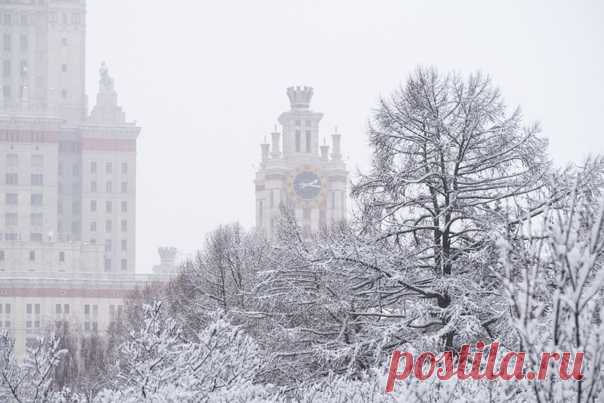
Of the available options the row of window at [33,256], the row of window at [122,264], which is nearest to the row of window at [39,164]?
the row of window at [122,264]

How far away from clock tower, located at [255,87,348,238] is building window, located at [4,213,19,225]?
116 feet

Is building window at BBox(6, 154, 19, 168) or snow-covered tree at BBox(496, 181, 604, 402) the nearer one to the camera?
snow-covered tree at BBox(496, 181, 604, 402)

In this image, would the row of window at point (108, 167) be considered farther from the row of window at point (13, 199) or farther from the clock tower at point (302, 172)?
the clock tower at point (302, 172)

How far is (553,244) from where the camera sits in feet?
41.3

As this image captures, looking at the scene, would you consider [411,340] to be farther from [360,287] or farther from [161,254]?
[161,254]

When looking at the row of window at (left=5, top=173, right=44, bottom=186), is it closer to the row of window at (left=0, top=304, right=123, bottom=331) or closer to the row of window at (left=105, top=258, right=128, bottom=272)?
the row of window at (left=105, top=258, right=128, bottom=272)

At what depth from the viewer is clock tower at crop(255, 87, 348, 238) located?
172m

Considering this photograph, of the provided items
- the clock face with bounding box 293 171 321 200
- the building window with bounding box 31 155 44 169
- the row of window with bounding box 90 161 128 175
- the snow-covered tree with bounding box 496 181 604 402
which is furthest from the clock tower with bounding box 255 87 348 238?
the snow-covered tree with bounding box 496 181 604 402

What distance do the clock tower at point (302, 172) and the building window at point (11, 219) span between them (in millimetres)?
35256

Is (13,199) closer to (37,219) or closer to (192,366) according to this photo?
(37,219)

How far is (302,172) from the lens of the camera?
175 m

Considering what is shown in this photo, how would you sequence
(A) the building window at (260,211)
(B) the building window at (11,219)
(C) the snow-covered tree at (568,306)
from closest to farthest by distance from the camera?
(C) the snow-covered tree at (568,306) < (A) the building window at (260,211) < (B) the building window at (11,219)

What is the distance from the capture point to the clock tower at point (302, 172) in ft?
563

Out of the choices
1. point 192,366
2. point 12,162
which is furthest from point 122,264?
point 192,366
